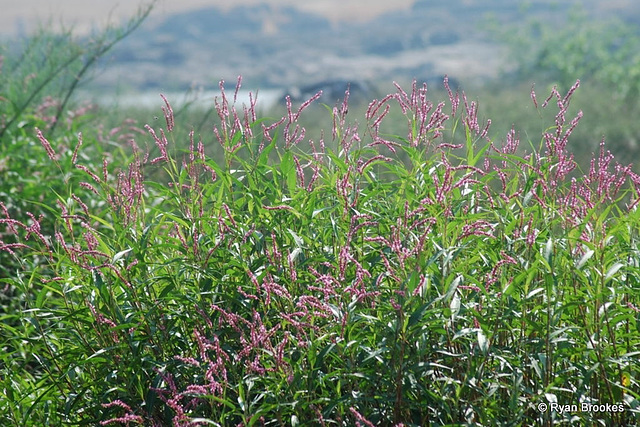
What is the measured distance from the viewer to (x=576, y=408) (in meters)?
2.57

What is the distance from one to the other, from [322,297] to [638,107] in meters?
10.6

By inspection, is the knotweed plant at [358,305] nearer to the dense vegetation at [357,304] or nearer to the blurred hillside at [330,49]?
the dense vegetation at [357,304]

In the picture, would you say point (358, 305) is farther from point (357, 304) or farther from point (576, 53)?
point (576, 53)

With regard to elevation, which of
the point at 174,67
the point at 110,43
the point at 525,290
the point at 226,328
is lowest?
the point at 174,67

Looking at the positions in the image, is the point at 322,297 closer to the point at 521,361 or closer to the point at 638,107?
the point at 521,361

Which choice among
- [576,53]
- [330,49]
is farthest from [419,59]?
[576,53]

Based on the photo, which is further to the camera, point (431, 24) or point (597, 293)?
point (431, 24)

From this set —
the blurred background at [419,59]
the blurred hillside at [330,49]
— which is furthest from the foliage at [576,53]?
the blurred hillside at [330,49]

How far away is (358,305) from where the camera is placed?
2848 mm

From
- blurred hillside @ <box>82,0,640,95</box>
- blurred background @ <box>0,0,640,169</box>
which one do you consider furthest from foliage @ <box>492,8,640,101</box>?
blurred hillside @ <box>82,0,640,95</box>

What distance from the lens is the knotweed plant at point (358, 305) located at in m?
2.47

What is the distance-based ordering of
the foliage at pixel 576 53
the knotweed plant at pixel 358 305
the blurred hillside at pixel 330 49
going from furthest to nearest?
1. the blurred hillside at pixel 330 49
2. the foliage at pixel 576 53
3. the knotweed plant at pixel 358 305

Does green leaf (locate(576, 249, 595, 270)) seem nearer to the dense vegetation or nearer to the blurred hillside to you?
the dense vegetation

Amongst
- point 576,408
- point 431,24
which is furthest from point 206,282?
point 431,24
